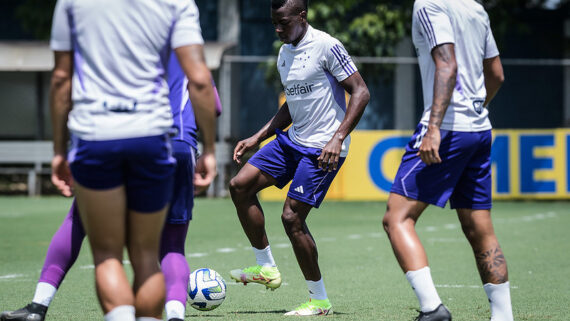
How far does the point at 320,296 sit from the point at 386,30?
15.2 metres

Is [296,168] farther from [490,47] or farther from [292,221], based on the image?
[490,47]

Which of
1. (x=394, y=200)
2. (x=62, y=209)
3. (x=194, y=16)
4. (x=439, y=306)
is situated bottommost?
(x=62, y=209)

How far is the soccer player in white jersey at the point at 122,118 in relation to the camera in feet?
13.7

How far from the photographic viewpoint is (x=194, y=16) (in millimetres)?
4418

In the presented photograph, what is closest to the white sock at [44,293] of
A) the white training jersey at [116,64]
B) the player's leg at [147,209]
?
the player's leg at [147,209]

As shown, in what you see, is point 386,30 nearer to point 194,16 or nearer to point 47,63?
point 47,63

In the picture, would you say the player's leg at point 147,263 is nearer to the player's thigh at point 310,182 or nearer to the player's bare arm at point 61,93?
the player's bare arm at point 61,93

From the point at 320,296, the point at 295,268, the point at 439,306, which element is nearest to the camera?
the point at 439,306

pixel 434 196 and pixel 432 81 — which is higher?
pixel 432 81

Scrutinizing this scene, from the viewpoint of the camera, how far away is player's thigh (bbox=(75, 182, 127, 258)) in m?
4.21

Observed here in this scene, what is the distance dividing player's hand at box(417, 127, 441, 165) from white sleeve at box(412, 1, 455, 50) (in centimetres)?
47

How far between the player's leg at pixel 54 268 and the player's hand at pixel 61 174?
110 centimetres

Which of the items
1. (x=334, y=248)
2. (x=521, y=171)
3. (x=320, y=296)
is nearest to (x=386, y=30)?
(x=521, y=171)

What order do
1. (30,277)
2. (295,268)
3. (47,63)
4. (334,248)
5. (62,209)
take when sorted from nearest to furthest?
(30,277), (295,268), (334,248), (62,209), (47,63)
